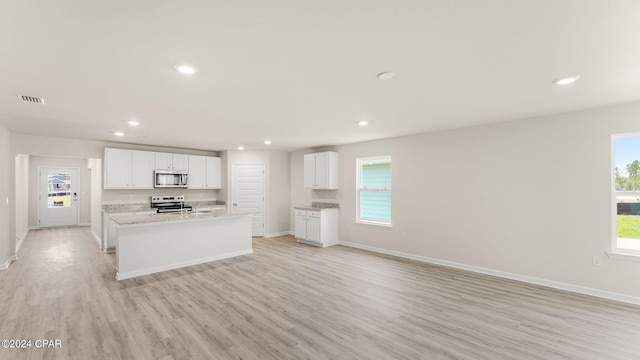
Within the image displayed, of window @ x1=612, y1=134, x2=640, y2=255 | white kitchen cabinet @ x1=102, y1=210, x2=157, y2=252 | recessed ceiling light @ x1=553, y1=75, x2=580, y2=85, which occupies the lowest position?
white kitchen cabinet @ x1=102, y1=210, x2=157, y2=252

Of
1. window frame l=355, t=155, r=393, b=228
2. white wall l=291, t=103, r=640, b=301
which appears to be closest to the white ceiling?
white wall l=291, t=103, r=640, b=301

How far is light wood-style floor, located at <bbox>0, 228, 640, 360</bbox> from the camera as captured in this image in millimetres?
2352

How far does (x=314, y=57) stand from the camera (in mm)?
2074

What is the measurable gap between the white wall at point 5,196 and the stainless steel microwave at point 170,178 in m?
2.27

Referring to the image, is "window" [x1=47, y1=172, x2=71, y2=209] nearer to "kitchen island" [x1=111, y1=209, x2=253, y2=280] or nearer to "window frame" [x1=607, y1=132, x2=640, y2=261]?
"kitchen island" [x1=111, y1=209, x2=253, y2=280]

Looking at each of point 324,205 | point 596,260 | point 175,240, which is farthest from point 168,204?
point 596,260

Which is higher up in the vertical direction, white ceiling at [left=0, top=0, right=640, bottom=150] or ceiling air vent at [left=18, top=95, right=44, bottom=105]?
white ceiling at [left=0, top=0, right=640, bottom=150]

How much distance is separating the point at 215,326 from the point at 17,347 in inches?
63.4

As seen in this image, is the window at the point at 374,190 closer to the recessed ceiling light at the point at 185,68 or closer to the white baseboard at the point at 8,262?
the recessed ceiling light at the point at 185,68

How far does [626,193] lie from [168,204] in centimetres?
814

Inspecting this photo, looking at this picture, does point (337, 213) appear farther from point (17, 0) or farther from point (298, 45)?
point (17, 0)

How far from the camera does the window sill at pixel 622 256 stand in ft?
10.7

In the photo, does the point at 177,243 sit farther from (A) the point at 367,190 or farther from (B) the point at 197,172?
(A) the point at 367,190

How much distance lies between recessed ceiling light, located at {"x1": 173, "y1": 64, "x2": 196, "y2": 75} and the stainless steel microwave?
4.94 metres
